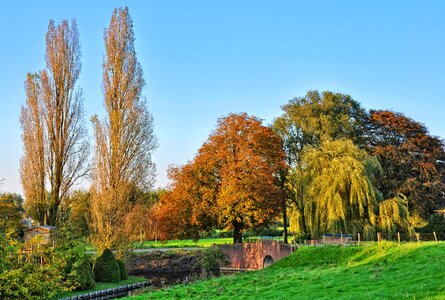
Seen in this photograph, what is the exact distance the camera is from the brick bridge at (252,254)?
106 ft

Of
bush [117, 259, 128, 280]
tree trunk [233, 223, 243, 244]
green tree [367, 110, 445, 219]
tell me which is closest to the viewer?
bush [117, 259, 128, 280]

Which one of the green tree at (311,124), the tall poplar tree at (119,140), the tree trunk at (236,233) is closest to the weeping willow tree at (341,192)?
the green tree at (311,124)

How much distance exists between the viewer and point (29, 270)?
15.1 metres

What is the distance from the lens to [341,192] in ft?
101

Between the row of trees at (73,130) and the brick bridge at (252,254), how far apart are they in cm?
872

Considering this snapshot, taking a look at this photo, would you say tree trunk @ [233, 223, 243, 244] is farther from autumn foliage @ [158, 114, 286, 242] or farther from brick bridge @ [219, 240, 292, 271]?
brick bridge @ [219, 240, 292, 271]

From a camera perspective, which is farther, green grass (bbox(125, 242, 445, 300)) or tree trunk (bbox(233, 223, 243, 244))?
tree trunk (bbox(233, 223, 243, 244))

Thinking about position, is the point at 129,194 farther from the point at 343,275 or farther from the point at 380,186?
the point at 380,186

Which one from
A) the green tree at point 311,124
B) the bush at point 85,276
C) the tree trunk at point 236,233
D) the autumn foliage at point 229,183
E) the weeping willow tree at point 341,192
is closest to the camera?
the bush at point 85,276

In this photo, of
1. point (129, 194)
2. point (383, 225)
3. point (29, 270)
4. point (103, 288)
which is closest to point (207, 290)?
point (29, 270)

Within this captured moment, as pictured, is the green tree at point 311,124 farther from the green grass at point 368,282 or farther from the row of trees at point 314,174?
the green grass at point 368,282

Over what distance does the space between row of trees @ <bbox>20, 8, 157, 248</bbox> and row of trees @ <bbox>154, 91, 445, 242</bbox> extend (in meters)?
4.90

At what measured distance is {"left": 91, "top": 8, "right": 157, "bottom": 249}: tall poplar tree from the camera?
1089 inches

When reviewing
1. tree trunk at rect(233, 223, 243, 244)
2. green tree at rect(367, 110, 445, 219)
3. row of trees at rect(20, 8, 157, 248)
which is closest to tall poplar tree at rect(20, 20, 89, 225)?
row of trees at rect(20, 8, 157, 248)
